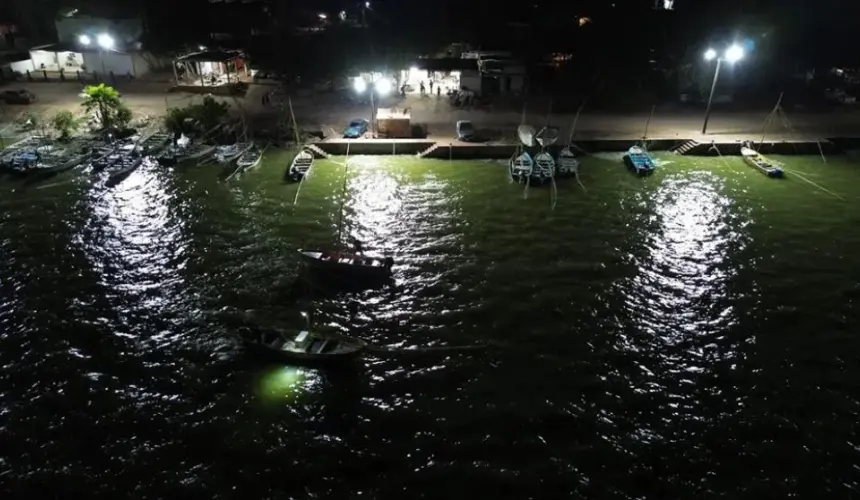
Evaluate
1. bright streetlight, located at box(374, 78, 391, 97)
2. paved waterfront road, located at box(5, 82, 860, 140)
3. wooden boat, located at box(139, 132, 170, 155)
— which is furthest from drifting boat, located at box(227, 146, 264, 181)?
bright streetlight, located at box(374, 78, 391, 97)

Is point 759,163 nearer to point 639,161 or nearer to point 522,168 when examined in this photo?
point 639,161

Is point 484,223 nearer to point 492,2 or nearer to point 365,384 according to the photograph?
point 365,384

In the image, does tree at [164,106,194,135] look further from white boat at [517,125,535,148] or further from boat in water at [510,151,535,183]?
white boat at [517,125,535,148]

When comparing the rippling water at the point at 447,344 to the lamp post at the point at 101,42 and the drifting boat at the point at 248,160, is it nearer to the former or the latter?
the drifting boat at the point at 248,160

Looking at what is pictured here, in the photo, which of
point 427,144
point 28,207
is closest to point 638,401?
point 427,144

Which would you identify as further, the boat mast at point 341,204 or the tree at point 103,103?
the tree at point 103,103

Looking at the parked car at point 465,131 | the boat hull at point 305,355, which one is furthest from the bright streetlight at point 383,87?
the boat hull at point 305,355
